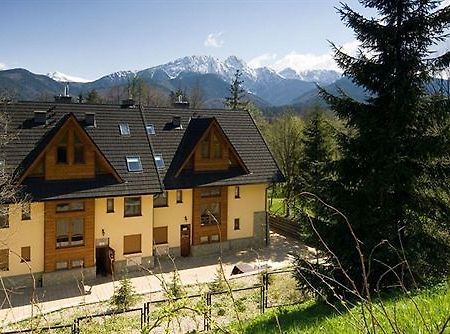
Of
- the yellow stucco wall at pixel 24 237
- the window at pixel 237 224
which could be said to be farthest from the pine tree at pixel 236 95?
the yellow stucco wall at pixel 24 237

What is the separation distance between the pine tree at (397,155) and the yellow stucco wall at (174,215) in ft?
42.5

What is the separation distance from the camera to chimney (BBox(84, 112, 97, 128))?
2384 cm

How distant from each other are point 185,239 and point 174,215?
5.18ft

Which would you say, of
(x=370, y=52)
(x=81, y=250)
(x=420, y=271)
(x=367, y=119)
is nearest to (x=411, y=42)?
(x=370, y=52)

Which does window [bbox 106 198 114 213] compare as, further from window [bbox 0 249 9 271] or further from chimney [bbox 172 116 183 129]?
chimney [bbox 172 116 183 129]

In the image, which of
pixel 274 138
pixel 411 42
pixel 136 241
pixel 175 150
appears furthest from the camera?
pixel 274 138

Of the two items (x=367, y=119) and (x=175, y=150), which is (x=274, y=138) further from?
(x=367, y=119)

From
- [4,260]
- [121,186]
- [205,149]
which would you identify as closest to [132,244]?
[121,186]

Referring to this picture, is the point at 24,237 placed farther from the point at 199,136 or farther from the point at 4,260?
the point at 199,136

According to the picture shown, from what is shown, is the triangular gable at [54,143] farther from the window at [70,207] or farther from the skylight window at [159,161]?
the skylight window at [159,161]

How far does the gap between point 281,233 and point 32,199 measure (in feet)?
56.3

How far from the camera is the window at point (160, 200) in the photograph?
2415 centimetres

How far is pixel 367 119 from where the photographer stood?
12.7 metres

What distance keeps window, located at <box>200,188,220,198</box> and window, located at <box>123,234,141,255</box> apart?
450 centimetres
